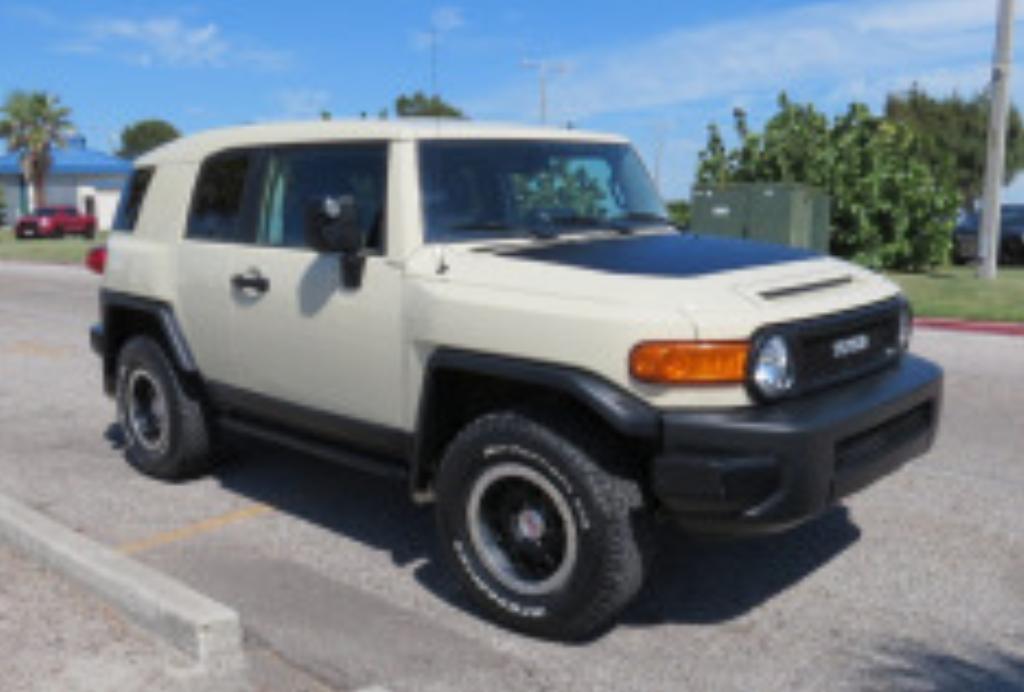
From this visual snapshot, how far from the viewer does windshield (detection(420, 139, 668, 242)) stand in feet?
14.7

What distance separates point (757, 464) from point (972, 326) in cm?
1040

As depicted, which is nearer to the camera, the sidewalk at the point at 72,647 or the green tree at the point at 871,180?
the sidewalk at the point at 72,647

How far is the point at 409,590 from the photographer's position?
4.44 metres

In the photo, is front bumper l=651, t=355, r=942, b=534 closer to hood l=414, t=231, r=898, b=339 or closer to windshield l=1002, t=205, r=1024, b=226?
hood l=414, t=231, r=898, b=339

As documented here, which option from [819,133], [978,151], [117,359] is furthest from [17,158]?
[117,359]

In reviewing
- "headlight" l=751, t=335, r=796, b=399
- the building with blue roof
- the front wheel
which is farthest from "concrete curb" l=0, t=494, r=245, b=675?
the building with blue roof

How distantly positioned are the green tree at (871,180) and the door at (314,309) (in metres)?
16.0

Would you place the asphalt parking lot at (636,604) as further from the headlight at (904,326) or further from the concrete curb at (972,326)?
the concrete curb at (972,326)

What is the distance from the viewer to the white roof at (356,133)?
4.60 meters

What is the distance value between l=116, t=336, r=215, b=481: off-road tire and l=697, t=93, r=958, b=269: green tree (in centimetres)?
1563

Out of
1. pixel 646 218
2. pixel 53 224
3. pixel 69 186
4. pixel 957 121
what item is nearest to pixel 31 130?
pixel 69 186

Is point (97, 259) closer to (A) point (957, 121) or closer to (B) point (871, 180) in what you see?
(B) point (871, 180)

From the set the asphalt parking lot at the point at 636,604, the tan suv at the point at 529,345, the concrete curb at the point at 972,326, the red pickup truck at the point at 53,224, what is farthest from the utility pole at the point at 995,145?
the red pickup truck at the point at 53,224

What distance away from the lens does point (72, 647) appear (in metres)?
3.74
